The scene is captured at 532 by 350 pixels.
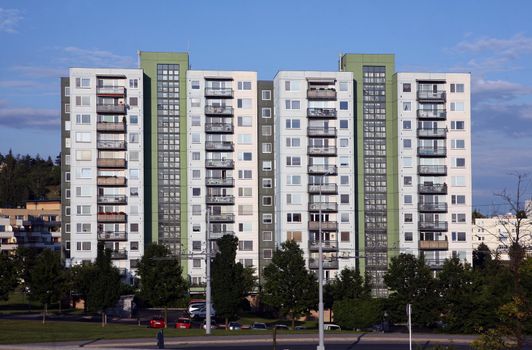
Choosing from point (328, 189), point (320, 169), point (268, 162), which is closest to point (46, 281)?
point (268, 162)

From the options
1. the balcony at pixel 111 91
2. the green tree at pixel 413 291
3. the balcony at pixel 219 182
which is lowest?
the green tree at pixel 413 291

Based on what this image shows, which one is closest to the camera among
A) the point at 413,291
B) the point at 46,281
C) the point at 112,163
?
the point at 413,291

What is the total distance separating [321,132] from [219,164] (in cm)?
1385

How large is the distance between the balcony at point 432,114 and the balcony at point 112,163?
38893 mm

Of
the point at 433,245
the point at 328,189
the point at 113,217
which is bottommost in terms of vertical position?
the point at 433,245

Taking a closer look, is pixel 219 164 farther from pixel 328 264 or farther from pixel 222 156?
pixel 328 264

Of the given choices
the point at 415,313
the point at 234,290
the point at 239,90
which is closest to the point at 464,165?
the point at 239,90

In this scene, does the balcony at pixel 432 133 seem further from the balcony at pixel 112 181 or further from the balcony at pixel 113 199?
the balcony at pixel 113 199

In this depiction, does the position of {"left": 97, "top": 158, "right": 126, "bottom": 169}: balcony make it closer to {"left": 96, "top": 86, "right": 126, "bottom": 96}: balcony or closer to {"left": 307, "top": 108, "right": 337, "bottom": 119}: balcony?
{"left": 96, "top": 86, "right": 126, "bottom": 96}: balcony

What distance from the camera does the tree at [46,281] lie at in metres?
81.7

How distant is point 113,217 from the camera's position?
105 meters

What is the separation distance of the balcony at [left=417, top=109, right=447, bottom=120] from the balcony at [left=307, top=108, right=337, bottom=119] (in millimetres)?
11543

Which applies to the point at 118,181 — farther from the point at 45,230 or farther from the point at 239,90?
the point at 45,230

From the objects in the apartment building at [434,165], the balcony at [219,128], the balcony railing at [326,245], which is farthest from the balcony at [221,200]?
the apartment building at [434,165]
